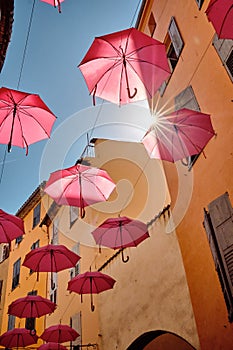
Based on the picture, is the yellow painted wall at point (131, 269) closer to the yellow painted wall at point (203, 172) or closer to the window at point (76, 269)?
the window at point (76, 269)

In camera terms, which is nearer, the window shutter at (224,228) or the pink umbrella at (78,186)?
the window shutter at (224,228)

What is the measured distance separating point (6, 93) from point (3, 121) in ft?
2.77

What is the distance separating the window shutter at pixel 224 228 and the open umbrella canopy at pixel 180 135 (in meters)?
1.36

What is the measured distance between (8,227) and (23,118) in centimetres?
369

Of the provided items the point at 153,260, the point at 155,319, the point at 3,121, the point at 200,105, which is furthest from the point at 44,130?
the point at 155,319

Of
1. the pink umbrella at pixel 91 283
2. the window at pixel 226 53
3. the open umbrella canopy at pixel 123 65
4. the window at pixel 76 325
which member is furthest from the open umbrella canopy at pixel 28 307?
the window at pixel 226 53

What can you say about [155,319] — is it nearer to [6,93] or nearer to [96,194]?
[96,194]

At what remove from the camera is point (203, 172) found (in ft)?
25.5

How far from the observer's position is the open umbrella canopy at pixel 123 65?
6.39 m

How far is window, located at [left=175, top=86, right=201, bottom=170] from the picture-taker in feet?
27.1

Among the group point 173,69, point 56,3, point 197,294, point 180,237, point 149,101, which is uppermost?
point 149,101

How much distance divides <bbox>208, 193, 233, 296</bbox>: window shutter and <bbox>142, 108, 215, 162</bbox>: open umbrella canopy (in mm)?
1356

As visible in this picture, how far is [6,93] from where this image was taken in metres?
7.00

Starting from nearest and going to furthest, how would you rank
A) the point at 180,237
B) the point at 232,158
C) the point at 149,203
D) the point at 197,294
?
the point at 232,158, the point at 197,294, the point at 180,237, the point at 149,203
